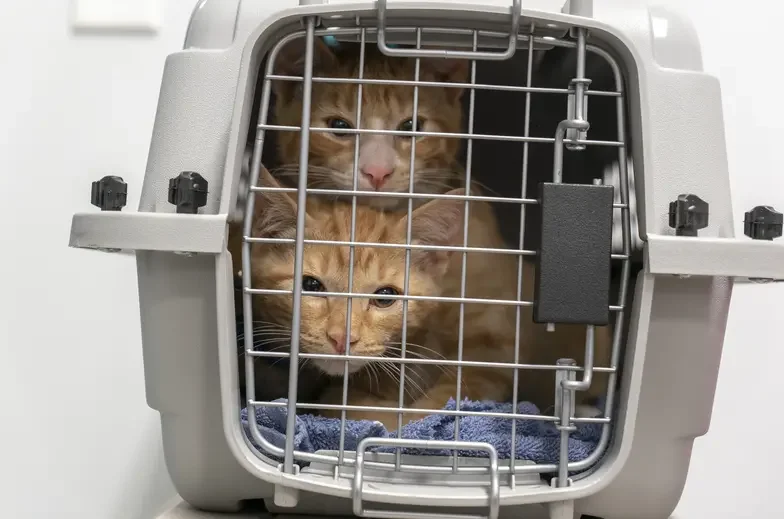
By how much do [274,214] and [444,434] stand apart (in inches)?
14.4

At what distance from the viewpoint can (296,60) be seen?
3.21ft

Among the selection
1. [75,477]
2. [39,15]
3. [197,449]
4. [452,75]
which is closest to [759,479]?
[452,75]

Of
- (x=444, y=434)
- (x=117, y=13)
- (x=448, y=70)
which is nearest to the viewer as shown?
(x=444, y=434)

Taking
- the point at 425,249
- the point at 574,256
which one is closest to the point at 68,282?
the point at 425,249

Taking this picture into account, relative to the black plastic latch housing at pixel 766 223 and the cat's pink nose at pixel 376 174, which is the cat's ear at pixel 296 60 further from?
the black plastic latch housing at pixel 766 223

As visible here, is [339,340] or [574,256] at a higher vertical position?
[574,256]

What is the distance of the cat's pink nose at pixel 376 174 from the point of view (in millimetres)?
1026

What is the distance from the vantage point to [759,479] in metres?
1.32

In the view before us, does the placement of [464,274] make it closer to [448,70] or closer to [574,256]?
[574,256]

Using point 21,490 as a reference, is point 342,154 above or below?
above

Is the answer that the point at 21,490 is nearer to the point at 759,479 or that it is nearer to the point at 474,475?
the point at 474,475

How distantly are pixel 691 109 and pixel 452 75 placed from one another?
0.47 meters

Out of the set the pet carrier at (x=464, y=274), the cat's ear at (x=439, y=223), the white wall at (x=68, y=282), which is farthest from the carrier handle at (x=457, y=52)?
the white wall at (x=68, y=282)

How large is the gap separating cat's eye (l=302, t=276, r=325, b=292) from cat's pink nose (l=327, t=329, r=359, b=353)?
108 millimetres
